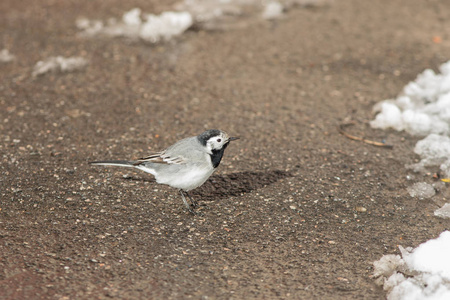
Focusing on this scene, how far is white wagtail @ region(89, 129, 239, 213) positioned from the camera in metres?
4.29

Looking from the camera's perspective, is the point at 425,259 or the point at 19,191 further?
the point at 19,191

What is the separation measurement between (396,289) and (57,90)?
190 inches

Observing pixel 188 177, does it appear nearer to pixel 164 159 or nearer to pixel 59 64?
pixel 164 159

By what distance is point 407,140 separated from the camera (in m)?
5.64

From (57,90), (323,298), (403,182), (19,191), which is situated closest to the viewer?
(323,298)

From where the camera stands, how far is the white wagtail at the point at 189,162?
4.29 meters

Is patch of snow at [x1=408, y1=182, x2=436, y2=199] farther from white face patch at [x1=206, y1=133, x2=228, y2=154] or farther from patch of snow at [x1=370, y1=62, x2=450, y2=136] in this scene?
white face patch at [x1=206, y1=133, x2=228, y2=154]

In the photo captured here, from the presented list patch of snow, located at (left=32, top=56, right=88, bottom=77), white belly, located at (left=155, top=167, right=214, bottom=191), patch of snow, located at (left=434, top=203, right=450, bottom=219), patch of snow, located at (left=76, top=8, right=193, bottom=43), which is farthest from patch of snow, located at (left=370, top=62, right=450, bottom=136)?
patch of snow, located at (left=32, top=56, right=88, bottom=77)

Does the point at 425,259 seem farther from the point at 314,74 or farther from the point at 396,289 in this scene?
the point at 314,74

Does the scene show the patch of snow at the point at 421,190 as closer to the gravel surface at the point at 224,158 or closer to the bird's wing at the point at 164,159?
the gravel surface at the point at 224,158

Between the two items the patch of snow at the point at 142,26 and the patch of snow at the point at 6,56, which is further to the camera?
the patch of snow at the point at 142,26

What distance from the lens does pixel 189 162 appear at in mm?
4301

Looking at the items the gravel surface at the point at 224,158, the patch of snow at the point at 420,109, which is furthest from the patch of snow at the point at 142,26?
the patch of snow at the point at 420,109

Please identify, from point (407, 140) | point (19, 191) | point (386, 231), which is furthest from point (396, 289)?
point (19, 191)
